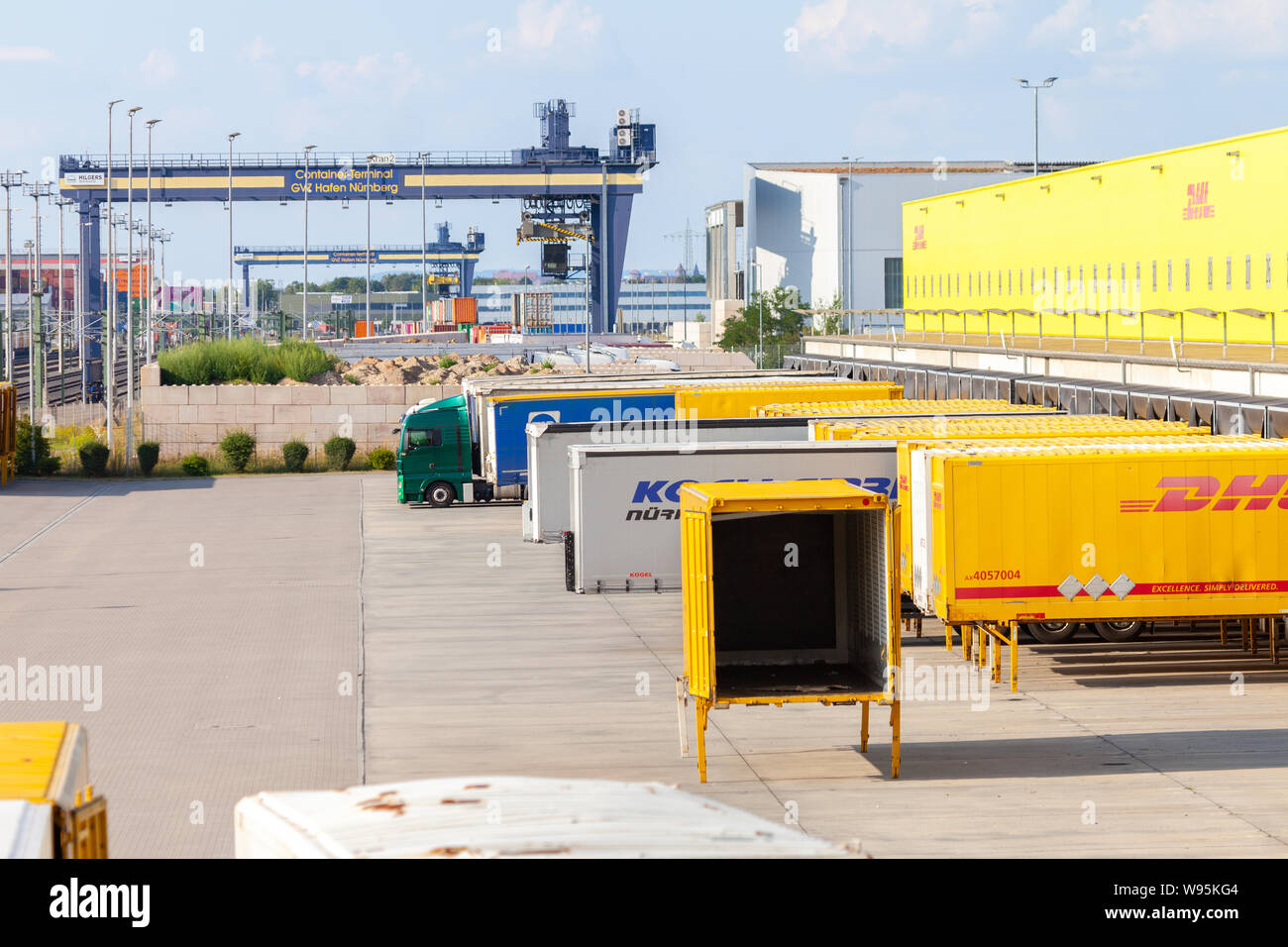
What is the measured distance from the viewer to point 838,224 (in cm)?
8994

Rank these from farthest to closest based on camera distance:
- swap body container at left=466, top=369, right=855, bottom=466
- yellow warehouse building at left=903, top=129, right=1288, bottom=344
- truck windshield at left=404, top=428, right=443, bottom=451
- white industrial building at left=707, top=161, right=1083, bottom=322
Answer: white industrial building at left=707, top=161, right=1083, bottom=322
truck windshield at left=404, top=428, right=443, bottom=451
swap body container at left=466, top=369, right=855, bottom=466
yellow warehouse building at left=903, top=129, right=1288, bottom=344

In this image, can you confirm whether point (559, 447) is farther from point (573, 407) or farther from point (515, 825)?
point (515, 825)

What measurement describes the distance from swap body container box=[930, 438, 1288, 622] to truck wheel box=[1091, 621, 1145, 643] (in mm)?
2675

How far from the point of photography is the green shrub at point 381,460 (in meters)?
56.6

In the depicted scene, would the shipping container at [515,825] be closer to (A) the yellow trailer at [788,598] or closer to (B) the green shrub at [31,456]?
(A) the yellow trailer at [788,598]

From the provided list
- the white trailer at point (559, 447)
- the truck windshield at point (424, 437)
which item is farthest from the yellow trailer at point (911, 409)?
the truck windshield at point (424, 437)

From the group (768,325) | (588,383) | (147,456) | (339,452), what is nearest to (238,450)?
(147,456)

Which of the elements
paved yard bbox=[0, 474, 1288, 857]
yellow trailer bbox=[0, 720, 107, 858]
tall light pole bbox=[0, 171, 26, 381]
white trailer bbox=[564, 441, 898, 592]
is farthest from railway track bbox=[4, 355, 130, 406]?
yellow trailer bbox=[0, 720, 107, 858]

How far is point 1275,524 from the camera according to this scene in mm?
20000

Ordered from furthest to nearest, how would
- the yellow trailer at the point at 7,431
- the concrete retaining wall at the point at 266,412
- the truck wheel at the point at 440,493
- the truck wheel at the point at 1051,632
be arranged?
the concrete retaining wall at the point at 266,412 → the yellow trailer at the point at 7,431 → the truck wheel at the point at 440,493 → the truck wheel at the point at 1051,632

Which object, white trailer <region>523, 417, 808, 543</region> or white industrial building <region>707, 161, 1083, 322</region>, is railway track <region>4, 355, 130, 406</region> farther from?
white trailer <region>523, 417, 808, 543</region>

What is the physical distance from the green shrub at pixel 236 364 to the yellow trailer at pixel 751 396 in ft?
102

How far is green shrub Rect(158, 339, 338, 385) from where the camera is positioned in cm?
6438
